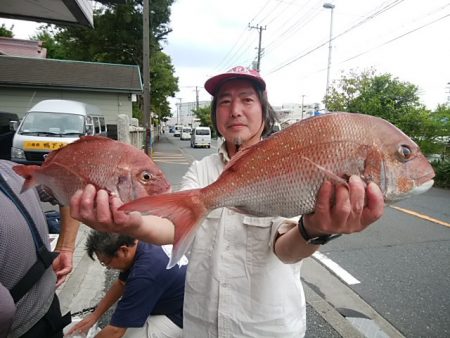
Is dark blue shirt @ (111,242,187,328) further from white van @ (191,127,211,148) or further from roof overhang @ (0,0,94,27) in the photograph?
white van @ (191,127,211,148)

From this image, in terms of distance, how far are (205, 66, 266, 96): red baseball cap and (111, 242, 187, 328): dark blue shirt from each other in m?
1.45

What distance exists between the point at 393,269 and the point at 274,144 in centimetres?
455

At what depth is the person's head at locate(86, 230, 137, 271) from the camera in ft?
8.14

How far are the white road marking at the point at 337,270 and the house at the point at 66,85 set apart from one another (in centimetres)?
1596

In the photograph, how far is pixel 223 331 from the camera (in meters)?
1.74

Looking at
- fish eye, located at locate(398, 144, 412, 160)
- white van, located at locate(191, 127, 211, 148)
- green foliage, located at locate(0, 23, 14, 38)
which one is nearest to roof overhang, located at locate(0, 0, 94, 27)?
fish eye, located at locate(398, 144, 412, 160)

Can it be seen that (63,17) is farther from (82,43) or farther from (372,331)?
(82,43)

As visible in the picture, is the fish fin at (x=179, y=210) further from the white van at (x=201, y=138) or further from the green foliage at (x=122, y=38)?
the white van at (x=201, y=138)

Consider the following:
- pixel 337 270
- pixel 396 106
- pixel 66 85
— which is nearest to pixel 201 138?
pixel 66 85

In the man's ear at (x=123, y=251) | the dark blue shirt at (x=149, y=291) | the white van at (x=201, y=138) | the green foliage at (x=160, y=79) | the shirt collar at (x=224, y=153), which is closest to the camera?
the shirt collar at (x=224, y=153)

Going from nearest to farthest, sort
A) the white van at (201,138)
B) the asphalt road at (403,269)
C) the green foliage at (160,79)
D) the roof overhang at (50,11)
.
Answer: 1. the asphalt road at (403,269)
2. the roof overhang at (50,11)
3. the white van at (201,138)
4. the green foliage at (160,79)

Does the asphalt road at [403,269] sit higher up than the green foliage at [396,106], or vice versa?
the green foliage at [396,106]

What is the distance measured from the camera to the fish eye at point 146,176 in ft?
4.31

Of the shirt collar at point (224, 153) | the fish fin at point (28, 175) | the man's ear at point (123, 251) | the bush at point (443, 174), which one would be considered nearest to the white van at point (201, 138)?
the bush at point (443, 174)
